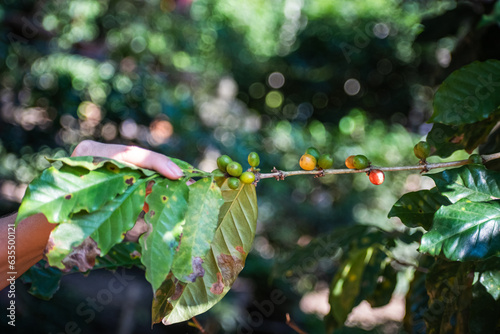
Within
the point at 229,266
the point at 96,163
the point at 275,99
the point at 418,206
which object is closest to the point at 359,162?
the point at 418,206

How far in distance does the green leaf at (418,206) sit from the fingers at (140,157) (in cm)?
38

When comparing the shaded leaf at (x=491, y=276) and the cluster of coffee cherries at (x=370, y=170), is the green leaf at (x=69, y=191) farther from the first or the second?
the shaded leaf at (x=491, y=276)

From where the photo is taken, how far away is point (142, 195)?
583 mm

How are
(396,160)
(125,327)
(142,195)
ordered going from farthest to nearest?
1. (396,160)
2. (125,327)
3. (142,195)

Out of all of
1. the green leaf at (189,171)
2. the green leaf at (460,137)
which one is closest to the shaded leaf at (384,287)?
the green leaf at (460,137)

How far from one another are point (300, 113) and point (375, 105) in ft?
2.38

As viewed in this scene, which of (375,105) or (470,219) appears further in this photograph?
(375,105)

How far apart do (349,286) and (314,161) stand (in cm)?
58

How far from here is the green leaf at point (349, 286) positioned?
3.79ft

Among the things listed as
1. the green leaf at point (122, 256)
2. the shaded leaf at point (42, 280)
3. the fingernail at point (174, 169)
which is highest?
the fingernail at point (174, 169)

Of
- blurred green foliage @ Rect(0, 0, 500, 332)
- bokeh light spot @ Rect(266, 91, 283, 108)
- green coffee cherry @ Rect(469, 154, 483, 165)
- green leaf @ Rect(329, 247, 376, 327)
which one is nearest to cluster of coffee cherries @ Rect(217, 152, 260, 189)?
green coffee cherry @ Rect(469, 154, 483, 165)

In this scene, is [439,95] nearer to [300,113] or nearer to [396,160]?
[396,160]

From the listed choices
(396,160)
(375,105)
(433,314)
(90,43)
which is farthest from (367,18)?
(433,314)

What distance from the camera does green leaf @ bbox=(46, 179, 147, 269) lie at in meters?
0.54
